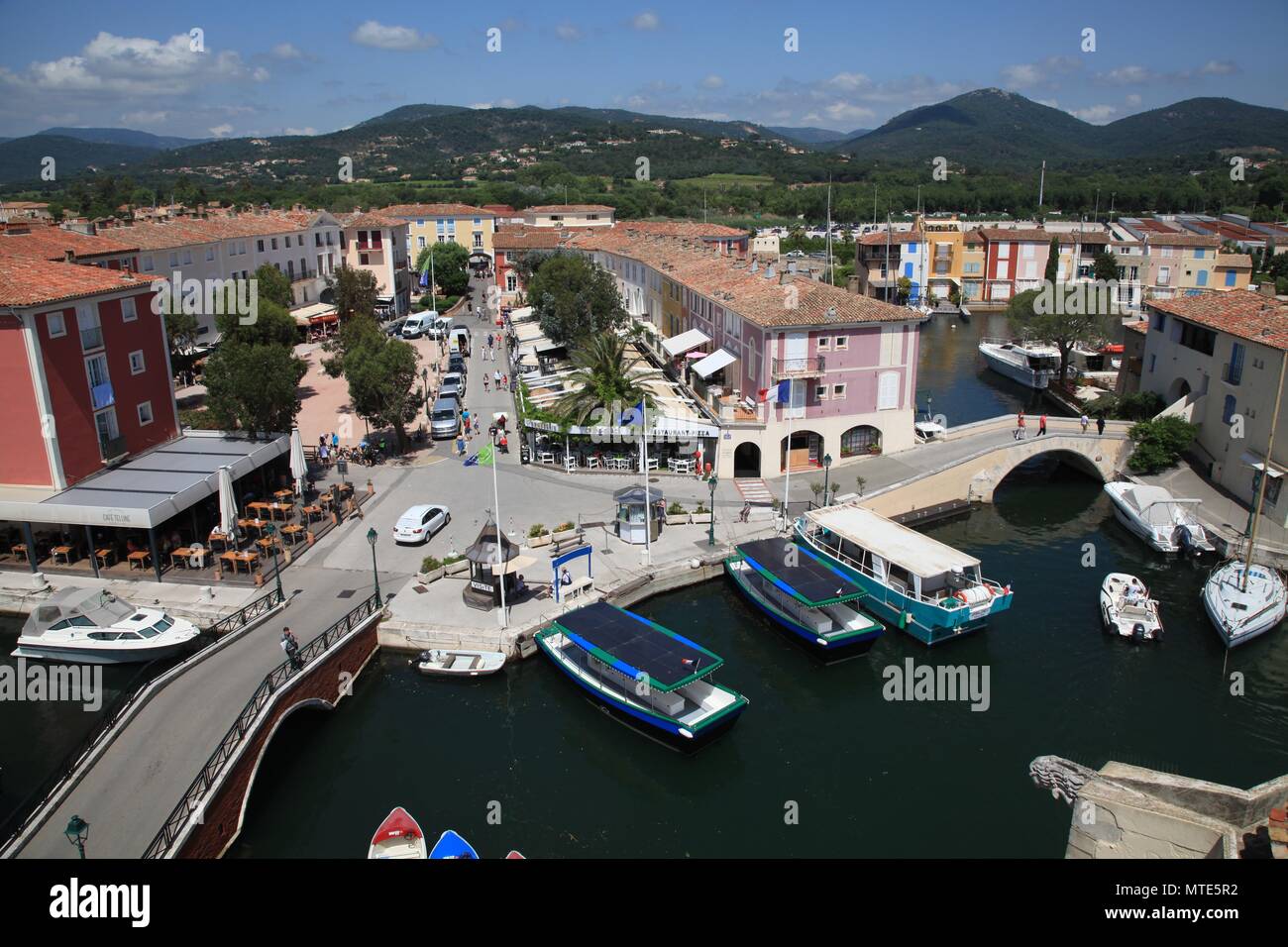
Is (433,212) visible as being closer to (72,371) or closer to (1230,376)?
(72,371)

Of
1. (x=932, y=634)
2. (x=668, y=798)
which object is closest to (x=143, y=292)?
(x=668, y=798)

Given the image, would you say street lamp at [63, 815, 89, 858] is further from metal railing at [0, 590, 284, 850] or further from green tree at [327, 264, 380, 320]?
green tree at [327, 264, 380, 320]

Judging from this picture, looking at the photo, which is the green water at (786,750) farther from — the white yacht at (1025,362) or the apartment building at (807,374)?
the white yacht at (1025,362)

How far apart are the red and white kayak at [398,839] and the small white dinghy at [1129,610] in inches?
948

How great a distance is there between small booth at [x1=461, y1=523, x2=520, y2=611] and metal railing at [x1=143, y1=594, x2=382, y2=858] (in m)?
3.21

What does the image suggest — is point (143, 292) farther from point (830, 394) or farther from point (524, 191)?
point (524, 191)

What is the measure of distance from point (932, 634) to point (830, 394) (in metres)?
16.2

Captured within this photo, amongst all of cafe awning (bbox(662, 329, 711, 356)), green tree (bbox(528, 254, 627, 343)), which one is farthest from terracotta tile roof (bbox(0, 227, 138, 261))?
cafe awning (bbox(662, 329, 711, 356))

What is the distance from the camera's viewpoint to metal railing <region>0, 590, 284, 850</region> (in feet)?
63.2

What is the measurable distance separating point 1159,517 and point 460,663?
99.6 ft

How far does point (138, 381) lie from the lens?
124ft

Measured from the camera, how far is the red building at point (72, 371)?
1275 inches

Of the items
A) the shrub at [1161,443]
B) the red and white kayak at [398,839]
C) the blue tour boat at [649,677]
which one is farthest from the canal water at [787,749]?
the shrub at [1161,443]
